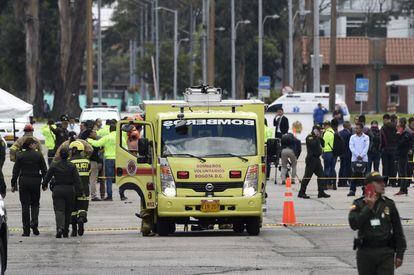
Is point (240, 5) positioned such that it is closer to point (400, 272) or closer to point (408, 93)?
point (408, 93)

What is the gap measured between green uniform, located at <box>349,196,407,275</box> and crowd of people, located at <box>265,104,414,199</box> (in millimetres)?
17287

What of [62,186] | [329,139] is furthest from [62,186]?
[329,139]

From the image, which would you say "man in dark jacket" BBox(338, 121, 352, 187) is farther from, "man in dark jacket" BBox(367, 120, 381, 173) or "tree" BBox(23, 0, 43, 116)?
"tree" BBox(23, 0, 43, 116)

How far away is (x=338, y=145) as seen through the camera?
106 ft

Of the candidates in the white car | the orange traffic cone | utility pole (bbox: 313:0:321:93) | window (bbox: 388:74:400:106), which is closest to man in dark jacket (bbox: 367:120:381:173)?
the orange traffic cone

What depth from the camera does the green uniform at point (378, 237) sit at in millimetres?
12477

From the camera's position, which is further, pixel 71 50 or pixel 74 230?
pixel 71 50

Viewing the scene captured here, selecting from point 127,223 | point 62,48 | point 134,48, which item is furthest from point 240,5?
point 127,223

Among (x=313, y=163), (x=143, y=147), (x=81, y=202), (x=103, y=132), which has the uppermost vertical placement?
(x=143, y=147)

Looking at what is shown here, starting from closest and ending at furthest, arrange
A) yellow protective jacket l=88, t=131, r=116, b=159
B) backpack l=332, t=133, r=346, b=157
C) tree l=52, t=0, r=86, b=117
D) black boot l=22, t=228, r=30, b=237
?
black boot l=22, t=228, r=30, b=237
yellow protective jacket l=88, t=131, r=116, b=159
backpack l=332, t=133, r=346, b=157
tree l=52, t=0, r=86, b=117

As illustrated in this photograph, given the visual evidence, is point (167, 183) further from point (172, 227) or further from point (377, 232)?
point (377, 232)

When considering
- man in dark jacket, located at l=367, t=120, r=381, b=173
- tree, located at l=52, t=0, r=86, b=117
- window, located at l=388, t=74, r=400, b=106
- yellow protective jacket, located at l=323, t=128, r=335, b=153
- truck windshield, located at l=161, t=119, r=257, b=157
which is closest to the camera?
truck windshield, located at l=161, t=119, r=257, b=157

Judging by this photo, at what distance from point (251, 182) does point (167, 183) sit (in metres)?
1.35

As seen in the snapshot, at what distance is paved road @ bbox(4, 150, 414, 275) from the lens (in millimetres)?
17109
